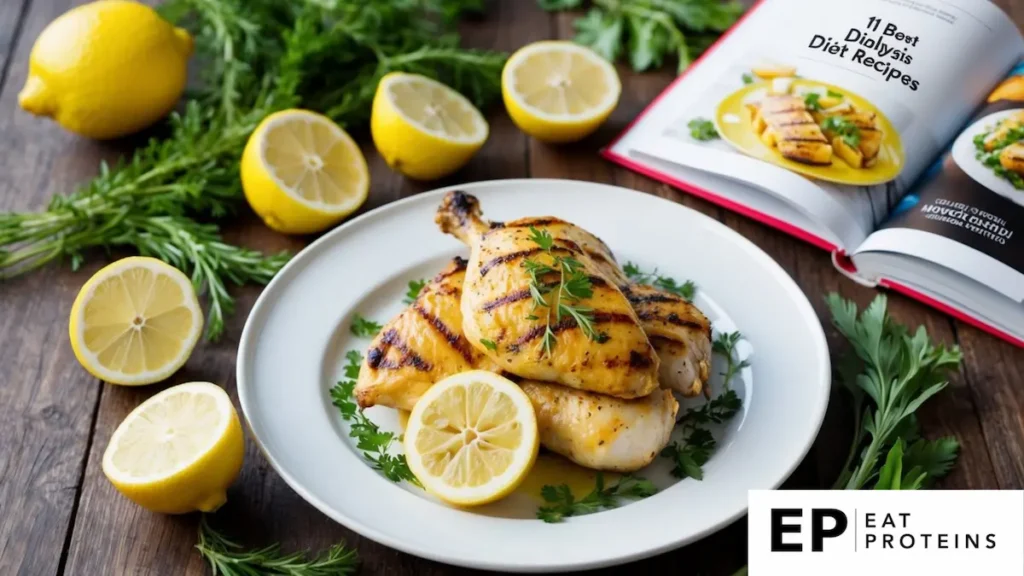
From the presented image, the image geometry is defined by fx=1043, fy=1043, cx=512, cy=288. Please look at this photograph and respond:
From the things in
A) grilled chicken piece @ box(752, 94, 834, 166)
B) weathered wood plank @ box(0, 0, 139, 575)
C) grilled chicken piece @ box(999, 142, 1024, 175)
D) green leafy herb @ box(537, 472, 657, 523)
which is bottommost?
weathered wood plank @ box(0, 0, 139, 575)

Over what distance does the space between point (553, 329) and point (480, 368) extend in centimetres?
Result: 22

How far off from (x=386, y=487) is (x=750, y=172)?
1.47 metres

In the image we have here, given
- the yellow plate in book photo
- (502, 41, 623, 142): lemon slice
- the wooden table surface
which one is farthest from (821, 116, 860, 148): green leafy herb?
(502, 41, 623, 142): lemon slice

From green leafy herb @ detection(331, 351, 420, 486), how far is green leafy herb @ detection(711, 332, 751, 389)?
→ 789mm

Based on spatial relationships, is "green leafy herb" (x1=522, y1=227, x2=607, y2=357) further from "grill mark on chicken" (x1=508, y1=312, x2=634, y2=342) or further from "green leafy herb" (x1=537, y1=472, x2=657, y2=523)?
"green leafy herb" (x1=537, y1=472, x2=657, y2=523)

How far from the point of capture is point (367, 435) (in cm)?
224

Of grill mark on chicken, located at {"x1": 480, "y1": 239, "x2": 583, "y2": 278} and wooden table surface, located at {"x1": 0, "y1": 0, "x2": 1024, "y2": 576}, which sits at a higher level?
grill mark on chicken, located at {"x1": 480, "y1": 239, "x2": 583, "y2": 278}

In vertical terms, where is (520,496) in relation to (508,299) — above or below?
below

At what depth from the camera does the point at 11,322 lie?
2744 millimetres

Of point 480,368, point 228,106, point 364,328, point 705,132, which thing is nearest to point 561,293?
point 480,368

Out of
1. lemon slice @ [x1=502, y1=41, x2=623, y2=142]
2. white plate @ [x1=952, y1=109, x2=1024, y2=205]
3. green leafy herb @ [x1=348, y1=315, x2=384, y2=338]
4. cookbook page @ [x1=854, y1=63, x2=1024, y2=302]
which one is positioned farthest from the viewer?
lemon slice @ [x1=502, y1=41, x2=623, y2=142]

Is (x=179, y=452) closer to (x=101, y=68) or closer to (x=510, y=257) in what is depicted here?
(x=510, y=257)

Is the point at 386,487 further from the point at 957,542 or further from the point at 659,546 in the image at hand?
the point at 957,542

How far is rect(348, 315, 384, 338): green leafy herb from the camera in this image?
2.56m
